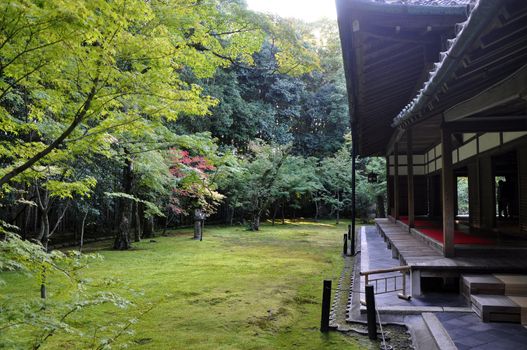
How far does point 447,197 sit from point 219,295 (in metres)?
4.26

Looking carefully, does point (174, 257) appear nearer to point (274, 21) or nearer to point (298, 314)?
point (298, 314)

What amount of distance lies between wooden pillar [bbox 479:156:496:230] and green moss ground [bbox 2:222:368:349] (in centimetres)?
365

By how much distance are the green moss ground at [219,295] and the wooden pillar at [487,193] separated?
3648 millimetres

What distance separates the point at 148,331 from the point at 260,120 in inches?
858

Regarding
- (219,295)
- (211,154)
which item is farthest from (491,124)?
(211,154)

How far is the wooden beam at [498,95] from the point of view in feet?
10.1

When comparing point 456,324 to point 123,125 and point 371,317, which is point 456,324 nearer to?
point 371,317

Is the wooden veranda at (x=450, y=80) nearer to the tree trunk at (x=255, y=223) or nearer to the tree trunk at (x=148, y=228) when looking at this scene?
the tree trunk at (x=255, y=223)

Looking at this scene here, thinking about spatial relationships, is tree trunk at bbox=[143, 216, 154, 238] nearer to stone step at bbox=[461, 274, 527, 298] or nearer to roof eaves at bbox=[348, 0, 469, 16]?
stone step at bbox=[461, 274, 527, 298]

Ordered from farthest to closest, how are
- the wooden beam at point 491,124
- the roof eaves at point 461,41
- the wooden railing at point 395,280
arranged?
the wooden beam at point 491,124, the wooden railing at point 395,280, the roof eaves at point 461,41

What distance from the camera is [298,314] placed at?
5863mm

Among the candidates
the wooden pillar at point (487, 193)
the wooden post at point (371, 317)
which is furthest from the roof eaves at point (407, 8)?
the wooden pillar at point (487, 193)

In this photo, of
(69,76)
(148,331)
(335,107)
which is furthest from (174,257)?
(335,107)

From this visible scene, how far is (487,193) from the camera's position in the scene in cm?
862
